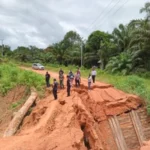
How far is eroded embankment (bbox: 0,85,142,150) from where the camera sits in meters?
11.7

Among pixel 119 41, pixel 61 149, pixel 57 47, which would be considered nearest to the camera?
pixel 61 149

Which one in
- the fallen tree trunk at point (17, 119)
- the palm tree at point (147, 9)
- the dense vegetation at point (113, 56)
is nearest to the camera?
the fallen tree trunk at point (17, 119)

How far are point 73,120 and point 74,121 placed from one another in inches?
2.9

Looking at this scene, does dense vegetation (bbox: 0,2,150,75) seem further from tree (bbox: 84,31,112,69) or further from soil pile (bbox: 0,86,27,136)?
soil pile (bbox: 0,86,27,136)

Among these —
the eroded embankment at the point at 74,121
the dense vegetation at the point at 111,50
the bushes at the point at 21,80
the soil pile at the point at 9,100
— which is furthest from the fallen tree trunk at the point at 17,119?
the dense vegetation at the point at 111,50

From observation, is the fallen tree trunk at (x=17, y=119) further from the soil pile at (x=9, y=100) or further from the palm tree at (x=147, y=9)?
the palm tree at (x=147, y=9)

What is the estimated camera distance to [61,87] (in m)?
20.7

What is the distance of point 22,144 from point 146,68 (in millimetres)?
23336

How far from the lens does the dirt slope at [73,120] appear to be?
11.6 m

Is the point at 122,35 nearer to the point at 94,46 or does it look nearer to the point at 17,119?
the point at 94,46

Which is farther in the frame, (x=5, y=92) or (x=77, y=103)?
(x=5, y=92)

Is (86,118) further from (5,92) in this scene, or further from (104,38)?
(104,38)

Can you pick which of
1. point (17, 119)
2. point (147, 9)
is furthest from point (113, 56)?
point (17, 119)

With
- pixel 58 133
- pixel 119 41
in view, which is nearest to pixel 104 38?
pixel 119 41
